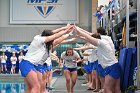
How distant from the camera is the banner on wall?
99.1 feet

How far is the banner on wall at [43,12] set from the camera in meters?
30.2

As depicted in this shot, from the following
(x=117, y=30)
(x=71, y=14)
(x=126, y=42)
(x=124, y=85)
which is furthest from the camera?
(x=71, y=14)

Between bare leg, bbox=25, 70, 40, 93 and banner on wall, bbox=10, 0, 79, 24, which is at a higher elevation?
banner on wall, bbox=10, 0, 79, 24

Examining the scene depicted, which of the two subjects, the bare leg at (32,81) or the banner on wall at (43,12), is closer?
the bare leg at (32,81)

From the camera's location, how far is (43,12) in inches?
1218

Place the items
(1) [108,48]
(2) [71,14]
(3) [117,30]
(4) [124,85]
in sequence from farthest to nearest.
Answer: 1. (2) [71,14]
2. (3) [117,30]
3. (4) [124,85]
4. (1) [108,48]

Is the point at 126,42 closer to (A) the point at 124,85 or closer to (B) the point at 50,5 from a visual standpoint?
(A) the point at 124,85

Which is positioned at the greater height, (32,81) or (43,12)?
(43,12)

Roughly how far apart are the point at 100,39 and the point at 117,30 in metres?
4.20

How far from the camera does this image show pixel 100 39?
7766mm

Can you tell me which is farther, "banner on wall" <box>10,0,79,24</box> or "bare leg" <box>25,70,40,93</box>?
"banner on wall" <box>10,0,79,24</box>

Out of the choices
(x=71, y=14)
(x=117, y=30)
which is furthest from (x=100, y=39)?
(x=71, y=14)

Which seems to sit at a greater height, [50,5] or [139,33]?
A: [50,5]

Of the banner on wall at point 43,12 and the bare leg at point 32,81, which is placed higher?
the banner on wall at point 43,12
